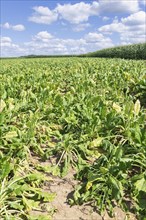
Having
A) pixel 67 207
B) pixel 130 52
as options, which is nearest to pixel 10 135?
pixel 67 207

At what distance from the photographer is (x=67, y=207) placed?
2662 millimetres

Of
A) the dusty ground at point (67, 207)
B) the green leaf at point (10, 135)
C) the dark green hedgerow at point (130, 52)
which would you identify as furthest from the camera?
the dark green hedgerow at point (130, 52)

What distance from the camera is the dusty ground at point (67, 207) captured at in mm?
2547

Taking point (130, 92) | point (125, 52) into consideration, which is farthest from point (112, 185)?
point (125, 52)

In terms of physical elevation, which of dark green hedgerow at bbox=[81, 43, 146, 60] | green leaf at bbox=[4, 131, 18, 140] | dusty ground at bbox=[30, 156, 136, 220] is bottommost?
dusty ground at bbox=[30, 156, 136, 220]

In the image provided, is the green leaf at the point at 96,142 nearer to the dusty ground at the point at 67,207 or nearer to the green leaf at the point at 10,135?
the dusty ground at the point at 67,207

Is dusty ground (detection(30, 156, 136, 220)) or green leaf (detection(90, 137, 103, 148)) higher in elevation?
green leaf (detection(90, 137, 103, 148))

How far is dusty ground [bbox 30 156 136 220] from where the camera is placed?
8.36 feet

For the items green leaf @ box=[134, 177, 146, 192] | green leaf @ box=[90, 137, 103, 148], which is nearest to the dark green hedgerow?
green leaf @ box=[90, 137, 103, 148]

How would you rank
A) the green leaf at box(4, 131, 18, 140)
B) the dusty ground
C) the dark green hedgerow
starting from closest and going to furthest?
1. the dusty ground
2. the green leaf at box(4, 131, 18, 140)
3. the dark green hedgerow

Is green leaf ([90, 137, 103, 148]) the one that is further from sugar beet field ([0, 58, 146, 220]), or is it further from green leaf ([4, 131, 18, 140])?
green leaf ([4, 131, 18, 140])

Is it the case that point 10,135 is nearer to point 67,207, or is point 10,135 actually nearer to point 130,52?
point 67,207

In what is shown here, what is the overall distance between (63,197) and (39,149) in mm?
709

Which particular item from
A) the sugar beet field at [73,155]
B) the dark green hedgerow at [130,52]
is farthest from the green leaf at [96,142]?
the dark green hedgerow at [130,52]
